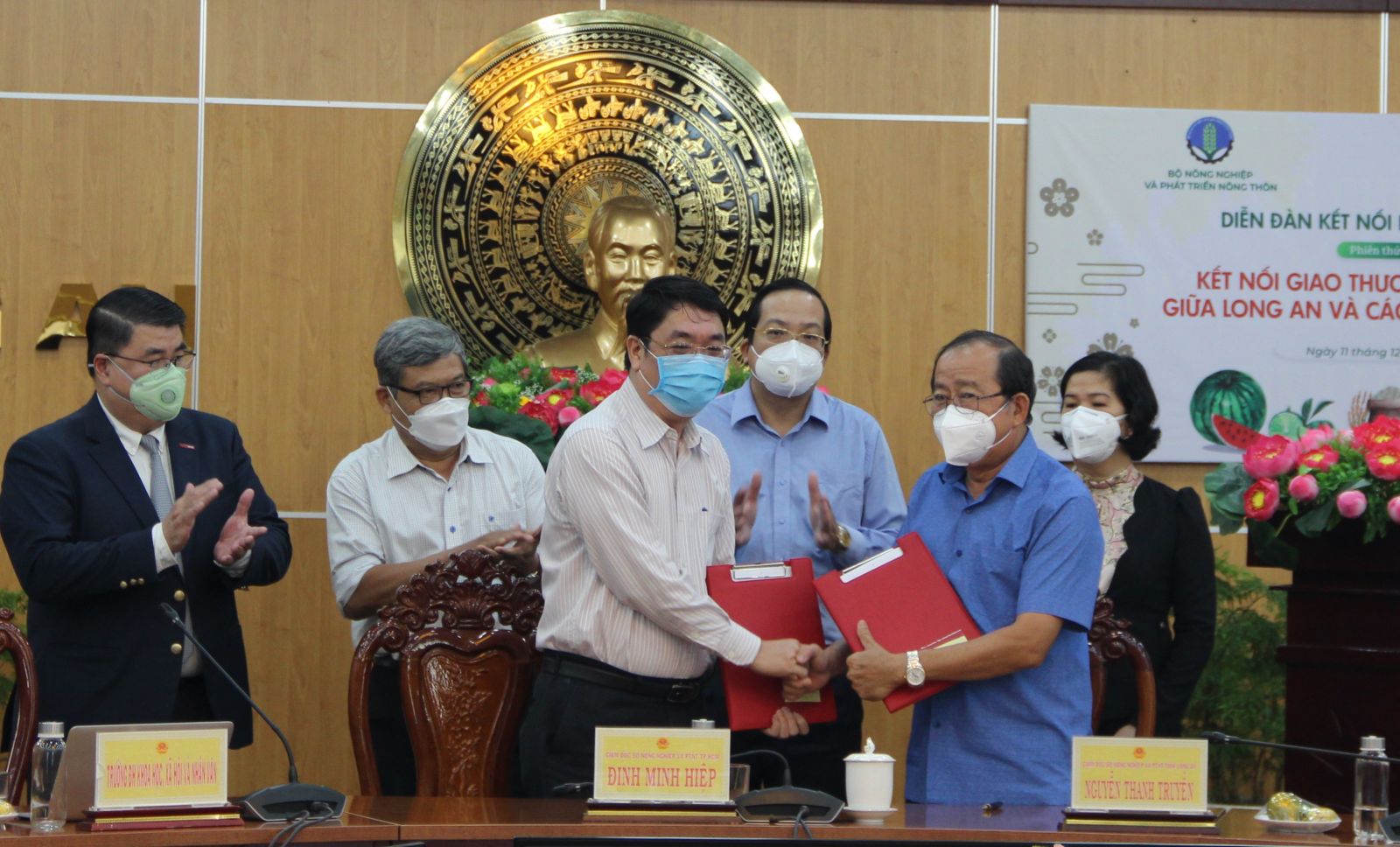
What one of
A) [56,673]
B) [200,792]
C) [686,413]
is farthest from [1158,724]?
[56,673]

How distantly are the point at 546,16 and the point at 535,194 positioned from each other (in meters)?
0.54

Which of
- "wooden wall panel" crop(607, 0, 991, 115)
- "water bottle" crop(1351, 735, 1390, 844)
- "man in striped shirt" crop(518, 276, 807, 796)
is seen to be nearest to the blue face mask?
"man in striped shirt" crop(518, 276, 807, 796)

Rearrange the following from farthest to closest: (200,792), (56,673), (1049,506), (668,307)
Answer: (56,673) → (668,307) → (1049,506) → (200,792)

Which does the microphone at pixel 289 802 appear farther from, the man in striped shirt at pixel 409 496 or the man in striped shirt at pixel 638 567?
the man in striped shirt at pixel 409 496

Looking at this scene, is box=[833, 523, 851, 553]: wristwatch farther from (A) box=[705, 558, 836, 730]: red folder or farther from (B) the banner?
(B) the banner

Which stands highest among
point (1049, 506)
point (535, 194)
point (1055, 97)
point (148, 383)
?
point (1055, 97)

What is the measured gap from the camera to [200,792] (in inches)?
87.9

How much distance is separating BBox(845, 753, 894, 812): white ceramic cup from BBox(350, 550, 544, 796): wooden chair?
2.41 ft

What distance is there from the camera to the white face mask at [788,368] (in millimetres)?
3205

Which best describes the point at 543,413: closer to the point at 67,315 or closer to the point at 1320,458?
the point at 67,315

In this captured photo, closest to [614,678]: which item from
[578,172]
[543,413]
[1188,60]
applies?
[543,413]

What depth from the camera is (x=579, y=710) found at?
2.67 meters

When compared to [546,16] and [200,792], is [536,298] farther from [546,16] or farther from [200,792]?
[200,792]

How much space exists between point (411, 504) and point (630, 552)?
0.89 meters
